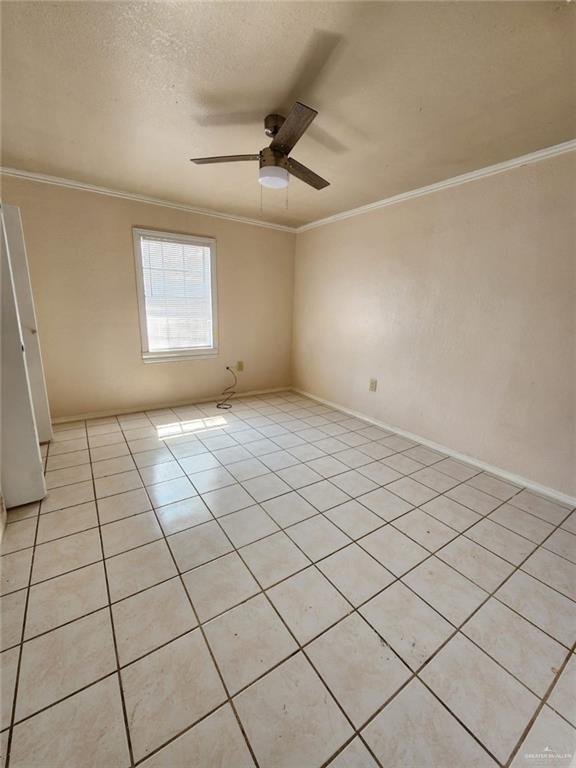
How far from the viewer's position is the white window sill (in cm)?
346

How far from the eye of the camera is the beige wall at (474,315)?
2035 mm

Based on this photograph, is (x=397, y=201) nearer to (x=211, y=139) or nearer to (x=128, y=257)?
(x=211, y=139)

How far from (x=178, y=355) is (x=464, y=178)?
3.22 m

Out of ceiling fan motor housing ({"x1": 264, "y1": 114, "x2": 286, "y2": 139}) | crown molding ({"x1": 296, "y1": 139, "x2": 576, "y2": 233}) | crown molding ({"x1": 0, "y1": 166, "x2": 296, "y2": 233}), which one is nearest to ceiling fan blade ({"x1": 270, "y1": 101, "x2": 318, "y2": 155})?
ceiling fan motor housing ({"x1": 264, "y1": 114, "x2": 286, "y2": 139})

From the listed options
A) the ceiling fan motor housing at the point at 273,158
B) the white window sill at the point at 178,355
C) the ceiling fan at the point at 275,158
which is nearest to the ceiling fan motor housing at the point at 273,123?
the ceiling fan at the point at 275,158

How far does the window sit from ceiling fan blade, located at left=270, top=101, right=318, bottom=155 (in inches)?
81.9

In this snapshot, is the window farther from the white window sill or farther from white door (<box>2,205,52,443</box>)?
white door (<box>2,205,52,443</box>)

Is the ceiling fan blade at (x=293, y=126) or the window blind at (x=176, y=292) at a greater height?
the ceiling fan blade at (x=293, y=126)

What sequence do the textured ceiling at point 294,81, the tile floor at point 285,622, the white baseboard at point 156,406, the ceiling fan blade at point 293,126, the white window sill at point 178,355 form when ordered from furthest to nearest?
the white window sill at point 178,355, the white baseboard at point 156,406, the ceiling fan blade at point 293,126, the textured ceiling at point 294,81, the tile floor at point 285,622

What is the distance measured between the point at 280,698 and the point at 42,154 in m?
3.48

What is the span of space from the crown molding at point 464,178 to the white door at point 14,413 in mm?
2973

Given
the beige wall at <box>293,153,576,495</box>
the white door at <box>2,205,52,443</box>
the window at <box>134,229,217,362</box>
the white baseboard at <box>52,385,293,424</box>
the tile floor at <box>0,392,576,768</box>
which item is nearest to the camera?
the tile floor at <box>0,392,576,768</box>

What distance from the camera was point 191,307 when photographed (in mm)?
3615

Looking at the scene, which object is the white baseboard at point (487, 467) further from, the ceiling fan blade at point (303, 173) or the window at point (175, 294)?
the ceiling fan blade at point (303, 173)
